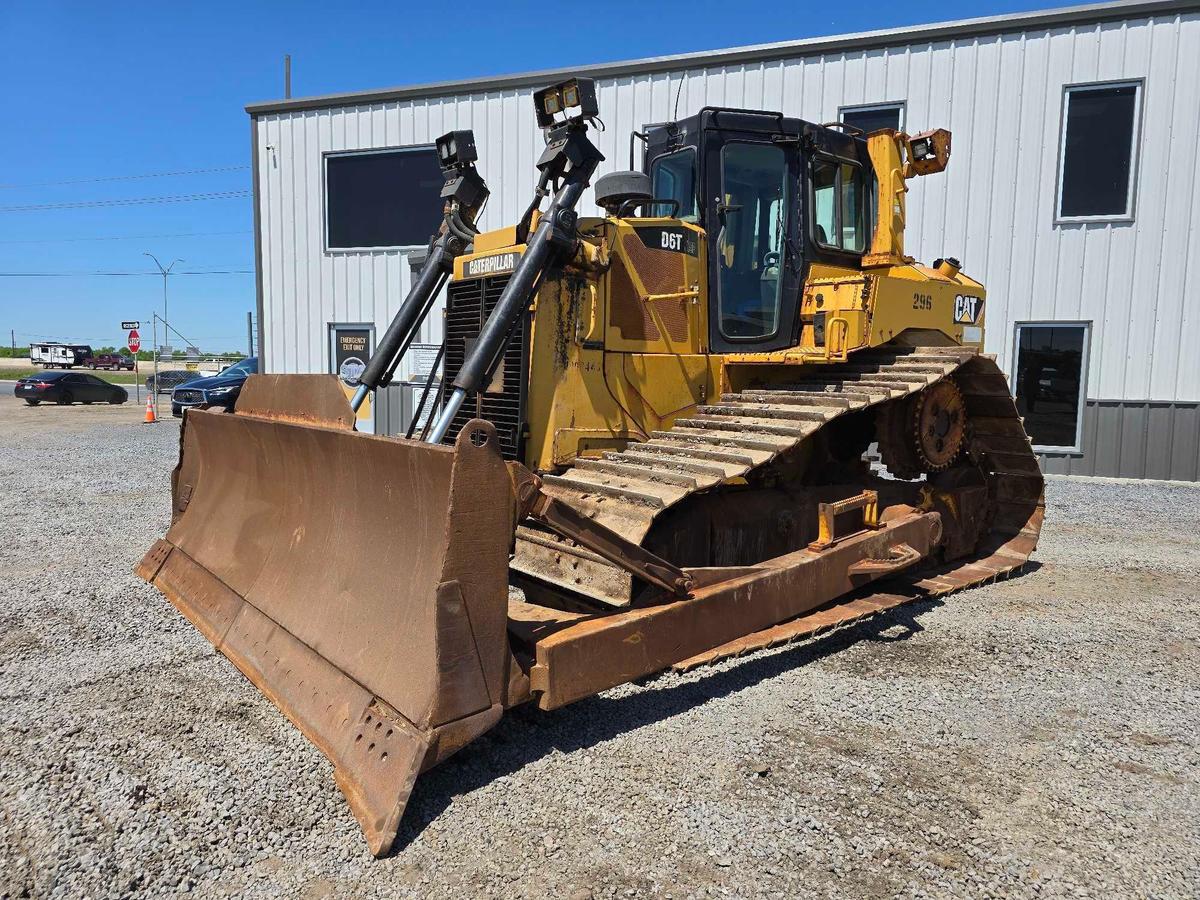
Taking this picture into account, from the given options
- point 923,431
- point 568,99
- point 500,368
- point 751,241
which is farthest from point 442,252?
point 923,431

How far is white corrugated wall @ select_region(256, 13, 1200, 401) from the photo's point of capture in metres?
10.7

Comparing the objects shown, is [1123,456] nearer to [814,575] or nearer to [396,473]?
[814,575]

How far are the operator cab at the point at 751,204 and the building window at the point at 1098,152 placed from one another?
734 cm

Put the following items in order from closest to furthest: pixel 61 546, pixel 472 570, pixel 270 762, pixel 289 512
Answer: pixel 472 570, pixel 270 762, pixel 289 512, pixel 61 546

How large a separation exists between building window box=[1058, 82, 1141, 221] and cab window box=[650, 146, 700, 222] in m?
8.07

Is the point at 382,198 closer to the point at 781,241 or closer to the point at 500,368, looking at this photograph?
the point at 781,241

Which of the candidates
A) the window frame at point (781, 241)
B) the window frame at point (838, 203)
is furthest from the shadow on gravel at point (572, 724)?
the window frame at point (838, 203)

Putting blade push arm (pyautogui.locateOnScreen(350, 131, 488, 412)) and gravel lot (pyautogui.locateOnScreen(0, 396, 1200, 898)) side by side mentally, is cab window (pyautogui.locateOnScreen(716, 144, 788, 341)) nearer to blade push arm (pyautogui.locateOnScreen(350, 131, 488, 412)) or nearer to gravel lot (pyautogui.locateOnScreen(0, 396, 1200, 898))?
blade push arm (pyautogui.locateOnScreen(350, 131, 488, 412))

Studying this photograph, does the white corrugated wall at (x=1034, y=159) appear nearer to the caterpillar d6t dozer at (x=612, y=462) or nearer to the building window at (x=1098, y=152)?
the building window at (x=1098, y=152)

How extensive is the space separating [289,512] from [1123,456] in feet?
36.4

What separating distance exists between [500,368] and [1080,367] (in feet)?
31.5

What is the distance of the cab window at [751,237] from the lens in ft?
17.3

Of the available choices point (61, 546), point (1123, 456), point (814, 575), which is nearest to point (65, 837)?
point (814, 575)

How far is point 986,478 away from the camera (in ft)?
22.5
